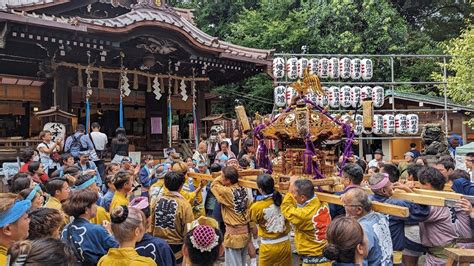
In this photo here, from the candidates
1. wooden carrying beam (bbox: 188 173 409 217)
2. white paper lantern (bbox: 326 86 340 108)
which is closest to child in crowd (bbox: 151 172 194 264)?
wooden carrying beam (bbox: 188 173 409 217)

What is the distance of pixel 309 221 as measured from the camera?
458 cm

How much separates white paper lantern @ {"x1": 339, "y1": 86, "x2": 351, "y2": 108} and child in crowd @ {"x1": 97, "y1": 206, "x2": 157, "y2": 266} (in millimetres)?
14339

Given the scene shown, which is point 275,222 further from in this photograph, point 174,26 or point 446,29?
point 446,29

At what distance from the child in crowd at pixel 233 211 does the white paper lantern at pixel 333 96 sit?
11.5m

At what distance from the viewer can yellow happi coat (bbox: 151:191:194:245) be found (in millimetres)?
4652

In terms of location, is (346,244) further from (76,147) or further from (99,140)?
(99,140)

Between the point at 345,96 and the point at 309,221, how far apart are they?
41.3 feet

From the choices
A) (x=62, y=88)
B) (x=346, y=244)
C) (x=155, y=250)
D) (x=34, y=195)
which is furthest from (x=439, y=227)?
(x=62, y=88)

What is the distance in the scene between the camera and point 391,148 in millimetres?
19594

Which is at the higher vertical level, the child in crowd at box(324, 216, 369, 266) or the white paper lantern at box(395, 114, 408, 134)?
the white paper lantern at box(395, 114, 408, 134)

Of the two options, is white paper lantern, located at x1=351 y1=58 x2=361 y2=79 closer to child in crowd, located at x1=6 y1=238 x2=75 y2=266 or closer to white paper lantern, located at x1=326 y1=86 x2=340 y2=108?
white paper lantern, located at x1=326 y1=86 x2=340 y2=108

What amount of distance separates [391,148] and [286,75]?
23.2ft

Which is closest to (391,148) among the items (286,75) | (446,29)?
(286,75)

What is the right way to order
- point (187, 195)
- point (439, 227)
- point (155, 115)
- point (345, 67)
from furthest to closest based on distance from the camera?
1. point (155, 115)
2. point (345, 67)
3. point (187, 195)
4. point (439, 227)
